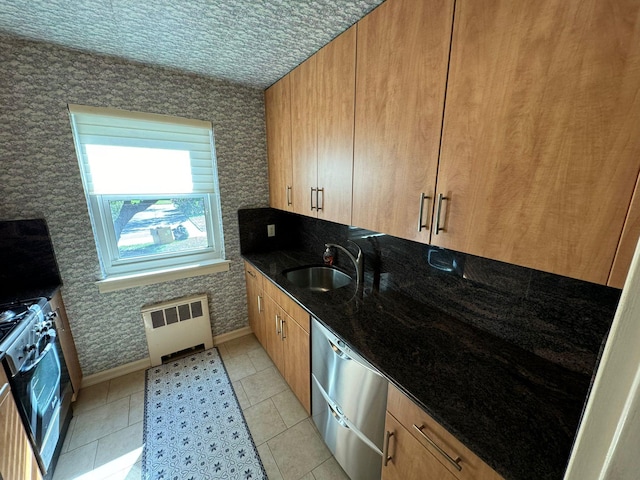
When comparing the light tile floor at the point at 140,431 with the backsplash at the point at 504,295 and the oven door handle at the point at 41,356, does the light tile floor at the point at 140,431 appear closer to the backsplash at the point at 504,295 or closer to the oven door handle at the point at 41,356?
the oven door handle at the point at 41,356

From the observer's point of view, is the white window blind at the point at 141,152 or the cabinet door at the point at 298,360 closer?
the cabinet door at the point at 298,360

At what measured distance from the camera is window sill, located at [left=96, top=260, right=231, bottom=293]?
6.16 feet

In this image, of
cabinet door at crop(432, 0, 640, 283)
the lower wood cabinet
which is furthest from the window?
cabinet door at crop(432, 0, 640, 283)

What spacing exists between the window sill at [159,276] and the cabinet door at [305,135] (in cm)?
100

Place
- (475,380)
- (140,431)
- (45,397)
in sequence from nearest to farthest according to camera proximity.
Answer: (475,380) → (45,397) → (140,431)

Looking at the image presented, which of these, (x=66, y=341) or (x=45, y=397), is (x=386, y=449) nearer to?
(x=45, y=397)

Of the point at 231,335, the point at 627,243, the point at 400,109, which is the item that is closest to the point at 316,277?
the point at 231,335

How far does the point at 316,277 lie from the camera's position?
216 cm

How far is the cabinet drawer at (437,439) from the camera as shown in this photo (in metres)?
0.71

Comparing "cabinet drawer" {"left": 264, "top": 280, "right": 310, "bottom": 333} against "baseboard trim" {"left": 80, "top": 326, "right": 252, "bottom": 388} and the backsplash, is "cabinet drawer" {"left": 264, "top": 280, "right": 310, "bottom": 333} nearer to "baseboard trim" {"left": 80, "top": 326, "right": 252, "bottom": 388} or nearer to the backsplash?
the backsplash

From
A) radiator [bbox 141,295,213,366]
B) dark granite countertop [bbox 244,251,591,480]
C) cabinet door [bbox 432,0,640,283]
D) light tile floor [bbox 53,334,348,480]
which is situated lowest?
light tile floor [bbox 53,334,348,480]

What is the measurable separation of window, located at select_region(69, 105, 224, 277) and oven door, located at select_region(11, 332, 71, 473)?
679 mm

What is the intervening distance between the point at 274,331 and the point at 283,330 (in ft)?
0.74

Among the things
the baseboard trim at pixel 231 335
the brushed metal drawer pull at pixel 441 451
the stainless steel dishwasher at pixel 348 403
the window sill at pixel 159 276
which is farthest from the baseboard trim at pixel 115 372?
the brushed metal drawer pull at pixel 441 451
